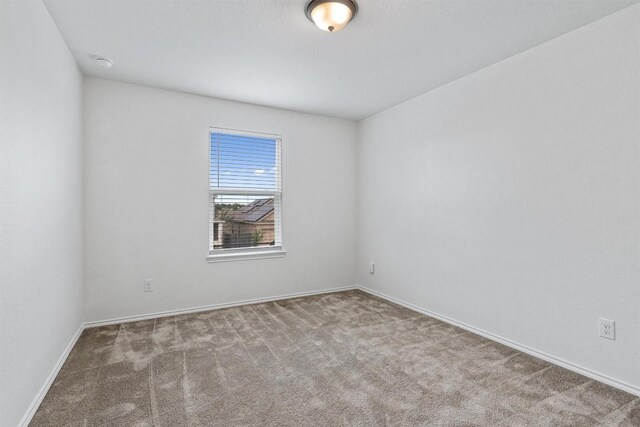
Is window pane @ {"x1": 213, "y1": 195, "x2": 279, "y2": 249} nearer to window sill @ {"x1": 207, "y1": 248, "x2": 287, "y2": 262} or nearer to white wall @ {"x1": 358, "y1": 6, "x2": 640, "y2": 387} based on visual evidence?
window sill @ {"x1": 207, "y1": 248, "x2": 287, "y2": 262}

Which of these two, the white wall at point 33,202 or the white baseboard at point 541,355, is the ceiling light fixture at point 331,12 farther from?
the white baseboard at point 541,355

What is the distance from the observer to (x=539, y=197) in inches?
97.5

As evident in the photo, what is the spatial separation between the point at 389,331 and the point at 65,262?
277 cm

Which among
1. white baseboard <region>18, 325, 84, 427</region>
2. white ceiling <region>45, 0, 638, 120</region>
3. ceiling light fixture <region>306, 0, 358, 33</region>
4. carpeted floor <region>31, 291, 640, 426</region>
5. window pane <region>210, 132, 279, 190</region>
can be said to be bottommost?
carpeted floor <region>31, 291, 640, 426</region>

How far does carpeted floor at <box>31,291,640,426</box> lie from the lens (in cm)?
177

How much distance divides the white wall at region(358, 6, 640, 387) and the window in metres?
1.65

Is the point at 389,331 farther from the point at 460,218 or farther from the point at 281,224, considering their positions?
the point at 281,224

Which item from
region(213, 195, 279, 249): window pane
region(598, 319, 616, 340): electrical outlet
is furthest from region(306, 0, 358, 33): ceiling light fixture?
region(598, 319, 616, 340): electrical outlet

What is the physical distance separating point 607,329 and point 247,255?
3301 mm

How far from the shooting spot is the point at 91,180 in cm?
313

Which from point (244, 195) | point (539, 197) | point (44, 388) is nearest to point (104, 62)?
point (244, 195)

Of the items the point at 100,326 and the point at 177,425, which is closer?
the point at 177,425

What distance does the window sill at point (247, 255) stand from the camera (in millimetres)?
3709

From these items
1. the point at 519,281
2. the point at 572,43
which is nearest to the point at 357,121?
the point at 572,43
